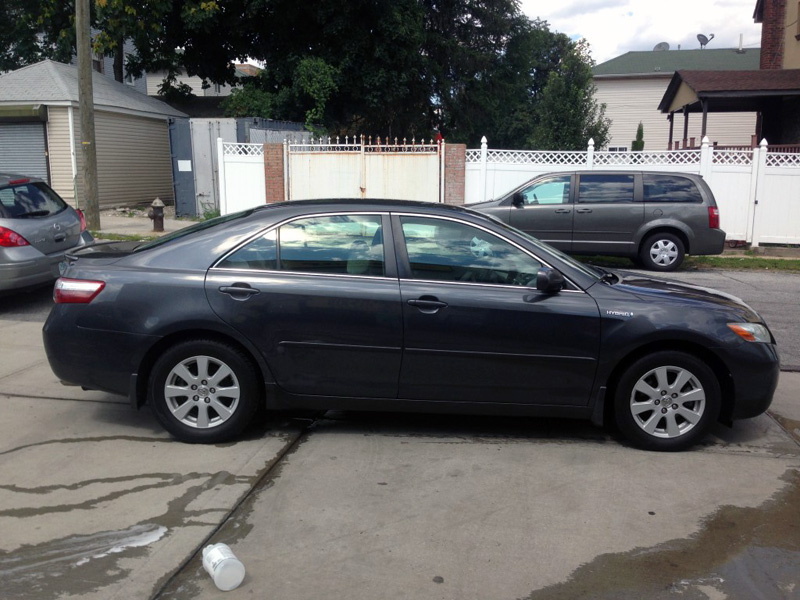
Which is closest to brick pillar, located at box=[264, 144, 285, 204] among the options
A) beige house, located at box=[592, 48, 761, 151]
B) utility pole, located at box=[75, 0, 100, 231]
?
utility pole, located at box=[75, 0, 100, 231]

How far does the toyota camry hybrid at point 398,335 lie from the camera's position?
16.4ft

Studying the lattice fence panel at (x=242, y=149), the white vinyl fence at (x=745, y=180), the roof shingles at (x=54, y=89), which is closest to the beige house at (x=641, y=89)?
the roof shingles at (x=54, y=89)

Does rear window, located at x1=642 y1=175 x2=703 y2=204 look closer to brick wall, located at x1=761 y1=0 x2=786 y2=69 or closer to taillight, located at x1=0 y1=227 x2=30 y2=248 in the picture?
taillight, located at x1=0 y1=227 x2=30 y2=248

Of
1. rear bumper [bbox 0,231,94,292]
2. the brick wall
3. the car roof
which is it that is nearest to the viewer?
rear bumper [bbox 0,231,94,292]

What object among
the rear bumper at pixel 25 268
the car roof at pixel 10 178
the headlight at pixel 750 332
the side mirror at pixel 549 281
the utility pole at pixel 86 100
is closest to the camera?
the side mirror at pixel 549 281

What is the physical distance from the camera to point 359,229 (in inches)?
205

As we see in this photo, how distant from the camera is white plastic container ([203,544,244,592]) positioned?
11.2 ft

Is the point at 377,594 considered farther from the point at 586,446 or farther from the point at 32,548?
the point at 586,446

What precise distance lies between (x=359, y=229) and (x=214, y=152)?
16.4 metres

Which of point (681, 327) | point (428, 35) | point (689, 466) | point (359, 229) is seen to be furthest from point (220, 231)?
point (428, 35)

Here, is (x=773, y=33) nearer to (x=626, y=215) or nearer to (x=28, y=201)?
(x=626, y=215)

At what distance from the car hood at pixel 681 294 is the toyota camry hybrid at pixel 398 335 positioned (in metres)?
0.03

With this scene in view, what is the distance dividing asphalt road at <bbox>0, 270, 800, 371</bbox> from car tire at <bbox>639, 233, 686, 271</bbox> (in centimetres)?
24

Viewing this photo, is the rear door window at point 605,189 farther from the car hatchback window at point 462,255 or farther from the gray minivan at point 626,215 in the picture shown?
the car hatchback window at point 462,255
